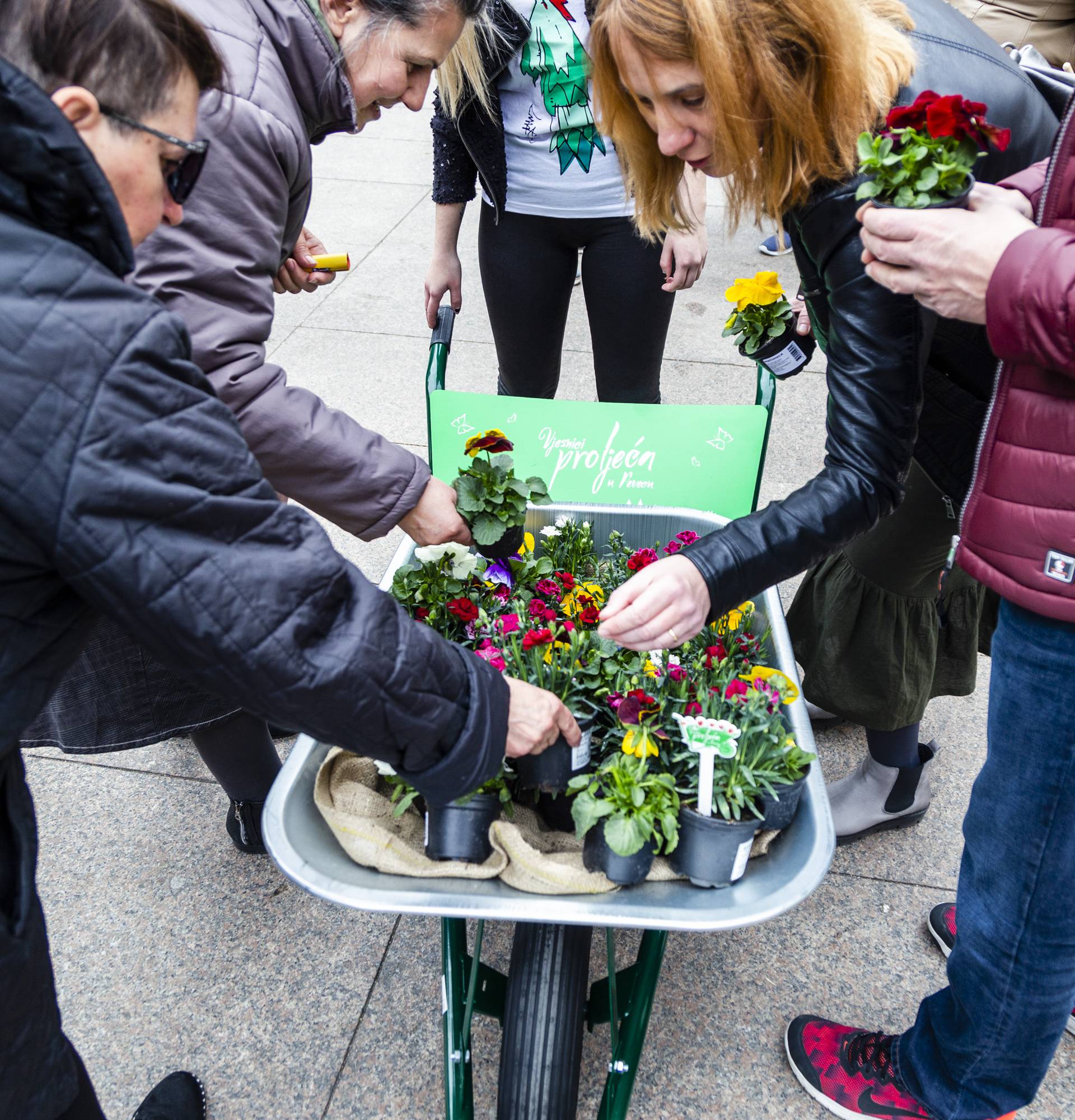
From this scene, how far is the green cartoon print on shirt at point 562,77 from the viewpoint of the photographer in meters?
2.24

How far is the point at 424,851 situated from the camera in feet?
4.50

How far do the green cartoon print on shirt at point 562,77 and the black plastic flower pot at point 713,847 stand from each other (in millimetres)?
1722

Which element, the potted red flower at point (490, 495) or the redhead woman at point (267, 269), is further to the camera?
the potted red flower at point (490, 495)

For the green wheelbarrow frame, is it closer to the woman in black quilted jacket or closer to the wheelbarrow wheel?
the wheelbarrow wheel

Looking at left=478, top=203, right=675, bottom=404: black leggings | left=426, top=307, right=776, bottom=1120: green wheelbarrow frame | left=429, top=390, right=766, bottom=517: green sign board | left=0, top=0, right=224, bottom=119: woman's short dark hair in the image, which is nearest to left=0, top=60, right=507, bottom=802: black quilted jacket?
left=0, top=0, right=224, bottom=119: woman's short dark hair

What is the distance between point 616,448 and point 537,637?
669 millimetres

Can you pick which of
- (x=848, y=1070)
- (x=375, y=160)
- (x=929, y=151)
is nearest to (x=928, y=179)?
(x=929, y=151)

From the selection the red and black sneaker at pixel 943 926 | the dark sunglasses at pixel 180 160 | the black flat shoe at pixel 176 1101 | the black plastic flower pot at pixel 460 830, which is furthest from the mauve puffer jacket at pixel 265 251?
the red and black sneaker at pixel 943 926

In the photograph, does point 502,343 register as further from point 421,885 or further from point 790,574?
point 421,885

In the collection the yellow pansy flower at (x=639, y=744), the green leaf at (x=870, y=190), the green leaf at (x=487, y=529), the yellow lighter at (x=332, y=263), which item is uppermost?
the green leaf at (x=870, y=190)

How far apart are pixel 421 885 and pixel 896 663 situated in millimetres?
1357

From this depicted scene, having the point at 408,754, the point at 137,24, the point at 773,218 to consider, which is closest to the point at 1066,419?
the point at 773,218

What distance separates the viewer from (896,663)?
2189 mm

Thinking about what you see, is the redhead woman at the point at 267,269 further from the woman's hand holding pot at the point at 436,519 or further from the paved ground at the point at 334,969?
the paved ground at the point at 334,969
